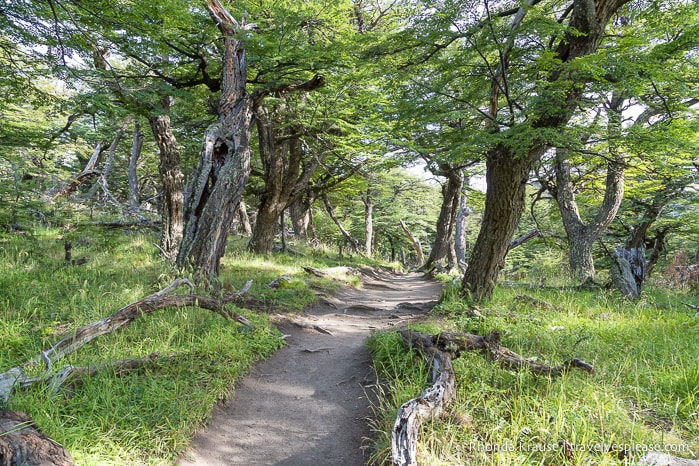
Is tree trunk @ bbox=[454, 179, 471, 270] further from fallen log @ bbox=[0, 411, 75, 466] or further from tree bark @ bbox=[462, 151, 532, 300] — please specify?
fallen log @ bbox=[0, 411, 75, 466]

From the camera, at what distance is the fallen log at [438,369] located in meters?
2.36

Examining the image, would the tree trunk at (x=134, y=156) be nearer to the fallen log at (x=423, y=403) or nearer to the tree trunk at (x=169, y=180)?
the tree trunk at (x=169, y=180)

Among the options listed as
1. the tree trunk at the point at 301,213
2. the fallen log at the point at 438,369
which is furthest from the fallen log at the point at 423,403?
the tree trunk at the point at 301,213

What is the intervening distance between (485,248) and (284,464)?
5.34m

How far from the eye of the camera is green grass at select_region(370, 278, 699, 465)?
246 cm

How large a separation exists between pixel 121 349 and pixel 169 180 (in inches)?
235

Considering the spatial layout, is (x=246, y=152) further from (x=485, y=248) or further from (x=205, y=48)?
(x=485, y=248)

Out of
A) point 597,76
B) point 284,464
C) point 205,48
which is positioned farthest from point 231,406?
point 205,48

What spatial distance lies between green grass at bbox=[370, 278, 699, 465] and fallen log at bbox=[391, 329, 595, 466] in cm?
10

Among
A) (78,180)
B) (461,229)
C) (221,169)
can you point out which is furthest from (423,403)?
(461,229)

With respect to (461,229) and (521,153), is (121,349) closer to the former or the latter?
(521,153)

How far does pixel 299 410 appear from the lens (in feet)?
12.2

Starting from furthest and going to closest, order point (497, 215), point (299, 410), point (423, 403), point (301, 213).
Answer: point (301, 213) < point (497, 215) < point (299, 410) < point (423, 403)

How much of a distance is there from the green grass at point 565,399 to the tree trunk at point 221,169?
148 inches
